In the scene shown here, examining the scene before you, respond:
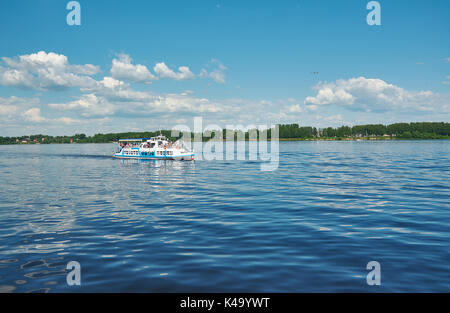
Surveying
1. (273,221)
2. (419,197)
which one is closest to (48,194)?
(273,221)

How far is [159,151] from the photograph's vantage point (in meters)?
96.8

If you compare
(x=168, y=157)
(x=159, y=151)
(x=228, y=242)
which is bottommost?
(x=228, y=242)

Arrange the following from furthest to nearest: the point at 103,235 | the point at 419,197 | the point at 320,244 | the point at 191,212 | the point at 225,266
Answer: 1. the point at 419,197
2. the point at 191,212
3. the point at 103,235
4. the point at 320,244
5. the point at 225,266

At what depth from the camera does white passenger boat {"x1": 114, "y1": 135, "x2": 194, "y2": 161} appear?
3730 inches

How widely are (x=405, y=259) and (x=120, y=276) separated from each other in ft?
38.3

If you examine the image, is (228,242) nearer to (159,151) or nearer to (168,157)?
(168,157)

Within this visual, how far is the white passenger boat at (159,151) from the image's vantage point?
311ft

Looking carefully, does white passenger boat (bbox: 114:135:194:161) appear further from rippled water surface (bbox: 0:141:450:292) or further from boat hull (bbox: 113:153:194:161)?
rippled water surface (bbox: 0:141:450:292)

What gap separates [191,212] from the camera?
965 inches

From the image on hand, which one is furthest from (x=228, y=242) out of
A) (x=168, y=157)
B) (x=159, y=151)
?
(x=159, y=151)
